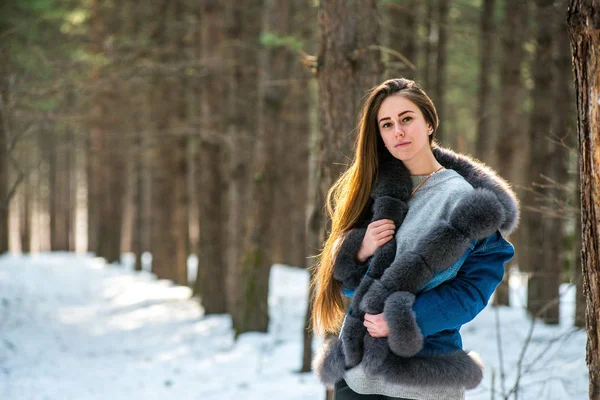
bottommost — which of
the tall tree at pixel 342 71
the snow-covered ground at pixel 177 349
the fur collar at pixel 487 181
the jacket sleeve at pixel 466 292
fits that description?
the snow-covered ground at pixel 177 349

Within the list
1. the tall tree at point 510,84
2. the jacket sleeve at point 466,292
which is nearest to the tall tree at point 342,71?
the jacket sleeve at point 466,292

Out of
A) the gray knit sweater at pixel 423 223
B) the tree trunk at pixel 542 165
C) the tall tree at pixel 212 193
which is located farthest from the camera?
the tall tree at pixel 212 193

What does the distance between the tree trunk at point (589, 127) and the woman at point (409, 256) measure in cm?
29

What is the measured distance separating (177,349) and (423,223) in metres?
8.08

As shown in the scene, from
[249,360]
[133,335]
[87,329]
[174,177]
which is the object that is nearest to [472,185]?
[249,360]

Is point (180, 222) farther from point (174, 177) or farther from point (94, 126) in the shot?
point (94, 126)

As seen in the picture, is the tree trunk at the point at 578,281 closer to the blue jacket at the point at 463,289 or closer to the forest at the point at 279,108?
the forest at the point at 279,108

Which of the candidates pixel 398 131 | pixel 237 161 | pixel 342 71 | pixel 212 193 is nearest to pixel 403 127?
pixel 398 131

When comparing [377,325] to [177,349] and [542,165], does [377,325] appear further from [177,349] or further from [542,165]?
[177,349]

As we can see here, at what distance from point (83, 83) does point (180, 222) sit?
792 centimetres

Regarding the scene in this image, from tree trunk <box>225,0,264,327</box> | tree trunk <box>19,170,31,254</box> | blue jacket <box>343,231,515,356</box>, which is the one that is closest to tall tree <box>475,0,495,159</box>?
tree trunk <box>225,0,264,327</box>

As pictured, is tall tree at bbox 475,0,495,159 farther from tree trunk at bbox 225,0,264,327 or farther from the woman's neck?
the woman's neck

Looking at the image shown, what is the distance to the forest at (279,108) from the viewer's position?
534 cm

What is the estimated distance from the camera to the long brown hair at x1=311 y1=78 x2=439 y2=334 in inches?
113
